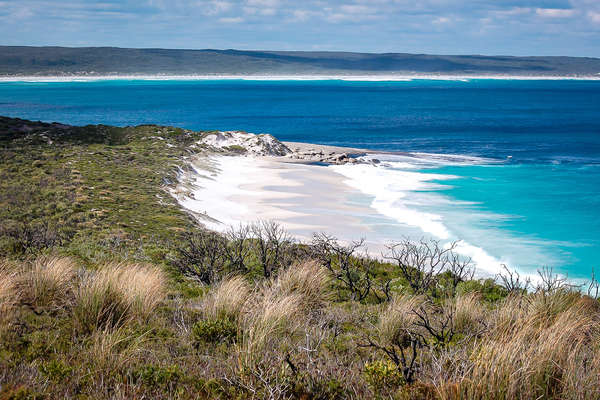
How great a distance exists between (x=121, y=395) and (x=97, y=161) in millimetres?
30644

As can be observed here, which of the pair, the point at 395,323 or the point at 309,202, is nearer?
the point at 395,323

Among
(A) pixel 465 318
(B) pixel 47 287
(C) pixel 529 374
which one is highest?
(C) pixel 529 374

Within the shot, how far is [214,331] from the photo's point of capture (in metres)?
6.32

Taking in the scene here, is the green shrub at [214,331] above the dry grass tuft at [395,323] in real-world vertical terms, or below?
above

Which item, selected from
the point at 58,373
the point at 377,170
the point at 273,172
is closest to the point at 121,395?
the point at 58,373

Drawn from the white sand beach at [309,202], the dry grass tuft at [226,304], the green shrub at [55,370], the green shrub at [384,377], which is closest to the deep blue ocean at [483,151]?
the white sand beach at [309,202]

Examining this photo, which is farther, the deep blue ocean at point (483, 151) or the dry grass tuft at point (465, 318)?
the deep blue ocean at point (483, 151)

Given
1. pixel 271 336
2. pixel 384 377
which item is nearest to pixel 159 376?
pixel 271 336

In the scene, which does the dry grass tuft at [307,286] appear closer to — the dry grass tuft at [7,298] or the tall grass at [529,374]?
the dry grass tuft at [7,298]

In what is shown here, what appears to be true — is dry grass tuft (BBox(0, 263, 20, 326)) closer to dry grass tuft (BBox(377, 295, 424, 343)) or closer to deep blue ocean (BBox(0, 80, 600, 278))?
dry grass tuft (BBox(377, 295, 424, 343))

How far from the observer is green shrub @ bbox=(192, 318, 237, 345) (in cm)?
627

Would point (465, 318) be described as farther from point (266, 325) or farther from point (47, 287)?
point (47, 287)

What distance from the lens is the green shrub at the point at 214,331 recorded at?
6.27 m

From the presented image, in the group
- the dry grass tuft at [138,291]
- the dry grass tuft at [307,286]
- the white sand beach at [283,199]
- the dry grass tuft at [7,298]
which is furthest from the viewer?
the white sand beach at [283,199]
